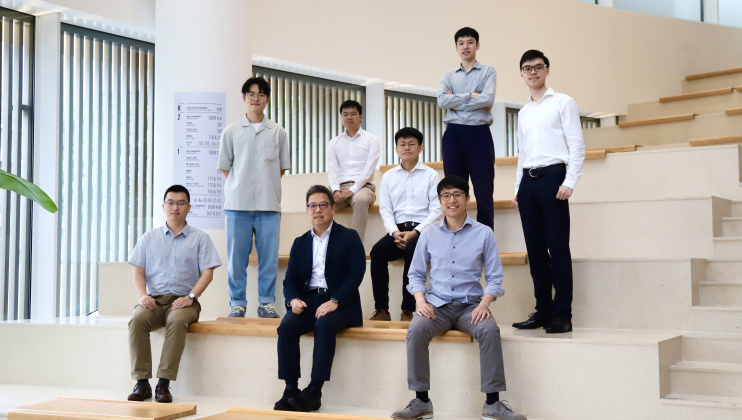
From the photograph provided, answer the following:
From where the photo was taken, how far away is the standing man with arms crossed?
401cm

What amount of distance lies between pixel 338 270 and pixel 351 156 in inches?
54.3

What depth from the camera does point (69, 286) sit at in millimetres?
4961

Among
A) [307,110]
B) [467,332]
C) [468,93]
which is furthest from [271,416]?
[307,110]

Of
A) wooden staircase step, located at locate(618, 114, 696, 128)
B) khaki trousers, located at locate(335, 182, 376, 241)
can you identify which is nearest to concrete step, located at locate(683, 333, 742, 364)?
khaki trousers, located at locate(335, 182, 376, 241)

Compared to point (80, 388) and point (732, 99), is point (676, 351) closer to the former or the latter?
point (80, 388)

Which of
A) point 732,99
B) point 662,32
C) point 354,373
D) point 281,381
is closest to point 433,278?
point 354,373

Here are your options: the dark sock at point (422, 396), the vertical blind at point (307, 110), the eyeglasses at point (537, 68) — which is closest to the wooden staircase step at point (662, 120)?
the vertical blind at point (307, 110)

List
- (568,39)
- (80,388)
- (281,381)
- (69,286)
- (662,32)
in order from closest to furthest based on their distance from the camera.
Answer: (281,381) < (80,388) < (69,286) < (568,39) < (662,32)

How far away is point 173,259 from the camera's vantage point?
150 inches

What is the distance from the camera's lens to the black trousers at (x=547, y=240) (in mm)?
3479

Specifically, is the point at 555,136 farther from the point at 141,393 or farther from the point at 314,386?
the point at 141,393

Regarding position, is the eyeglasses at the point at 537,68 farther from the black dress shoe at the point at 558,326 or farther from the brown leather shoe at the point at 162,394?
the brown leather shoe at the point at 162,394

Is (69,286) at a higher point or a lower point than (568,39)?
lower

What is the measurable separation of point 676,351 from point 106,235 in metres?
3.64
